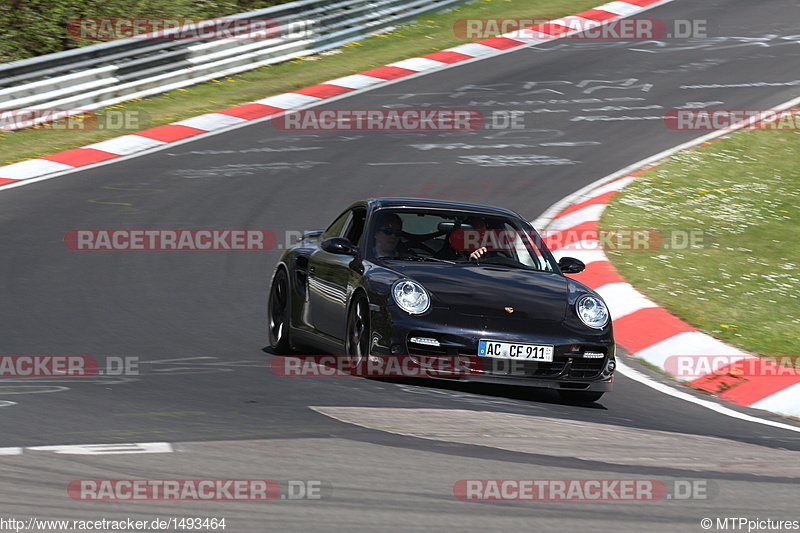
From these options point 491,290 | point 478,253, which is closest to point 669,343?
point 478,253

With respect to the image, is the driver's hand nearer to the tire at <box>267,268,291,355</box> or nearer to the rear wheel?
the rear wheel

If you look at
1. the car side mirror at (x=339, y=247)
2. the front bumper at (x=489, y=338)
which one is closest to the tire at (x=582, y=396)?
the front bumper at (x=489, y=338)

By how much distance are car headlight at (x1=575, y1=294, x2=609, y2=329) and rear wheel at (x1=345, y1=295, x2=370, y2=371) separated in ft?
→ 4.43

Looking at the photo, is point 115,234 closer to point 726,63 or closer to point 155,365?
point 155,365

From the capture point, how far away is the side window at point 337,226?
9.77 meters

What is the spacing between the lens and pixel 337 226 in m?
9.89

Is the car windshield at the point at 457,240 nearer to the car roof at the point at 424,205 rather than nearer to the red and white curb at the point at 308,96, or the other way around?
the car roof at the point at 424,205

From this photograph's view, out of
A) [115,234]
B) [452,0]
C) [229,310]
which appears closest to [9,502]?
[229,310]

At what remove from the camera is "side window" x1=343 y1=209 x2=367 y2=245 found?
937 cm

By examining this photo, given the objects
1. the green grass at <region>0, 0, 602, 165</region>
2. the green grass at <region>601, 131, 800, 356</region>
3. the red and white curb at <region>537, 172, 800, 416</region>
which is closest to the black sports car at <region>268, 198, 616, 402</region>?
the red and white curb at <region>537, 172, 800, 416</region>

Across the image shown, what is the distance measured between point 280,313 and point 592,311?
256cm

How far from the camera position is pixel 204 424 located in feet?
21.9

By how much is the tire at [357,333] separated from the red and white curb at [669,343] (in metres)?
2.43

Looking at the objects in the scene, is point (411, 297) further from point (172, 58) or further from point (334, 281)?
point (172, 58)
